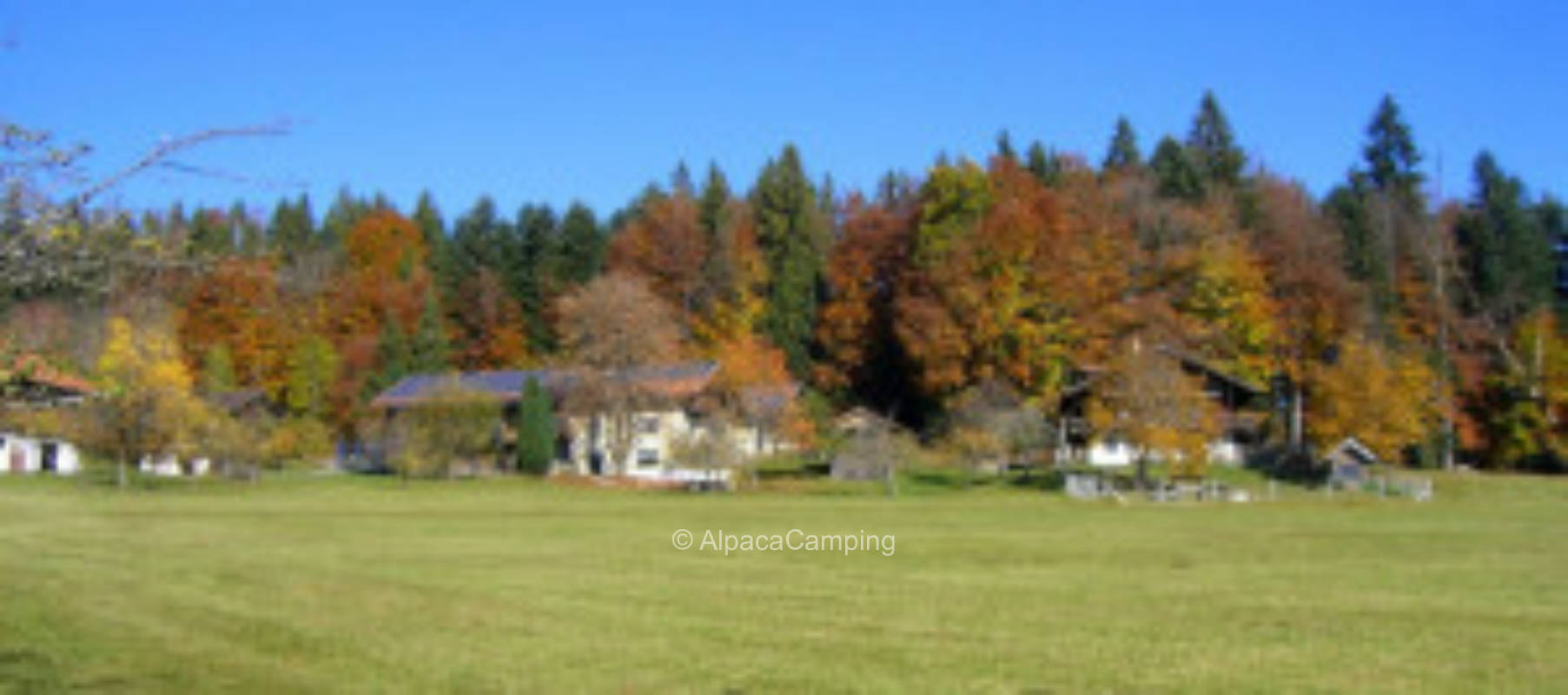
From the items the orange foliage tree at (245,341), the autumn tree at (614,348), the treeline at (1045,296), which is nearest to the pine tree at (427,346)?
the treeline at (1045,296)

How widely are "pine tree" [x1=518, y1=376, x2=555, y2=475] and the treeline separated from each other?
6.80 m

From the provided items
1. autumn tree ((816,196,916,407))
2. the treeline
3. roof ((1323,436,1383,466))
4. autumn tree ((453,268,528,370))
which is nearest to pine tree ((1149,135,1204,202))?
the treeline

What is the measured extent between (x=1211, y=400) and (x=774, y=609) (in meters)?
54.9

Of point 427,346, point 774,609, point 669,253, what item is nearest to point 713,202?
point 669,253

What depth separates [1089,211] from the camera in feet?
244

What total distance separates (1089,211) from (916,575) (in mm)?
56833

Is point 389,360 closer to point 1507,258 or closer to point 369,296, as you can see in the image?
point 369,296

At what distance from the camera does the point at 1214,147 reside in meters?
87.2

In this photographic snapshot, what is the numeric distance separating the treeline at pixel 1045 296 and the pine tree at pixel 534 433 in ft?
22.3

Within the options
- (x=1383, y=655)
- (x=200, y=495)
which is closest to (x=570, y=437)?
(x=200, y=495)

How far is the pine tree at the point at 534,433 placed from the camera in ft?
229

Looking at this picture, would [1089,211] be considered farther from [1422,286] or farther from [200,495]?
[200,495]

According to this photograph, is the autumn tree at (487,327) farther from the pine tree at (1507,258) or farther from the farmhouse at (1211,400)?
the pine tree at (1507,258)

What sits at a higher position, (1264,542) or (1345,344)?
(1345,344)
